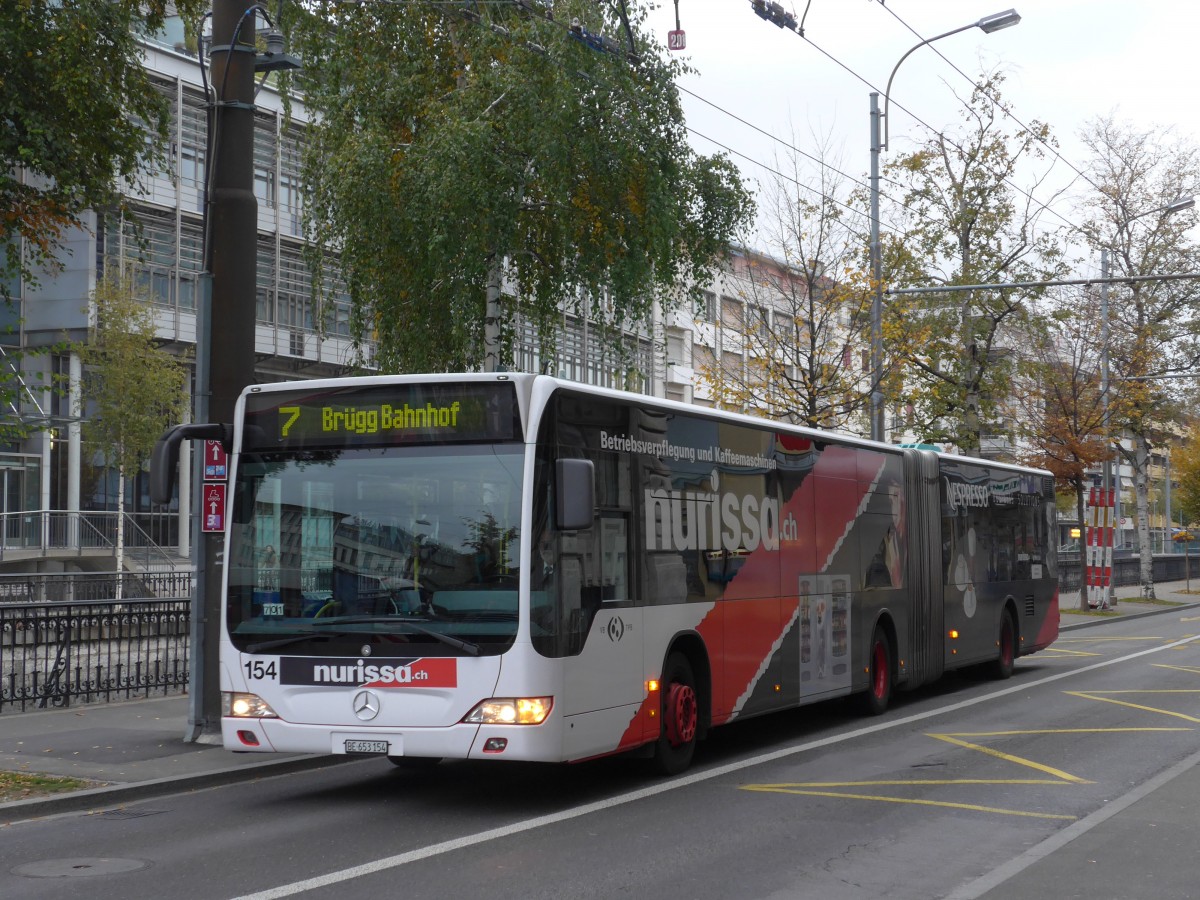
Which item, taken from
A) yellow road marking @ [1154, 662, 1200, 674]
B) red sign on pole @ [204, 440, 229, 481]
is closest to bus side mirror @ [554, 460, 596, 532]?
red sign on pole @ [204, 440, 229, 481]

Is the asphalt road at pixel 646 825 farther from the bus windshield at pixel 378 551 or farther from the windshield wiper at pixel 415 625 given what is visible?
the bus windshield at pixel 378 551

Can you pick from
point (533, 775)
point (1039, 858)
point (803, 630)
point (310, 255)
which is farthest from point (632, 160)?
point (1039, 858)

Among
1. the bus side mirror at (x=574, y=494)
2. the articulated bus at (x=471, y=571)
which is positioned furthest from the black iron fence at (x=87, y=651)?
the bus side mirror at (x=574, y=494)

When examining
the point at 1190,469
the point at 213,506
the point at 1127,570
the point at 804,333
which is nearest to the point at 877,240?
the point at 804,333

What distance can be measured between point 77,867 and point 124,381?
31.2 meters

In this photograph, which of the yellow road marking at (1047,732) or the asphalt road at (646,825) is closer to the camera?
the asphalt road at (646,825)

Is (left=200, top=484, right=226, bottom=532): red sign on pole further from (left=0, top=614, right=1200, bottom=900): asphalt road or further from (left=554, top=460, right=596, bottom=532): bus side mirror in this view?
(left=554, top=460, right=596, bottom=532): bus side mirror

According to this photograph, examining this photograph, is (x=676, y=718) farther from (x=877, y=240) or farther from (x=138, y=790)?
(x=877, y=240)

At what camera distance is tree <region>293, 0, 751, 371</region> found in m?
19.7

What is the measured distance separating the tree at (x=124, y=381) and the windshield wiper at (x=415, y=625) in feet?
96.5

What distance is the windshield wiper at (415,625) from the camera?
9.32m

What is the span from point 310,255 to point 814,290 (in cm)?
1120

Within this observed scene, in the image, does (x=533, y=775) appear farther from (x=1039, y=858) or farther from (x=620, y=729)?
(x=1039, y=858)

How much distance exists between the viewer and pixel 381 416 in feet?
32.3
